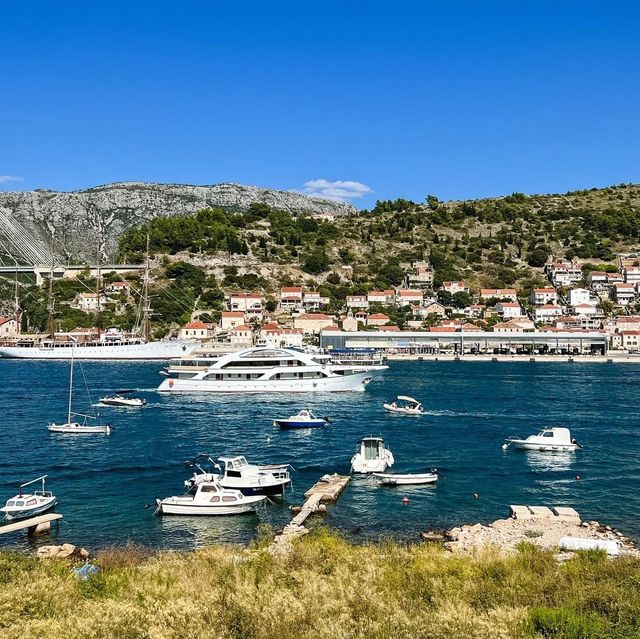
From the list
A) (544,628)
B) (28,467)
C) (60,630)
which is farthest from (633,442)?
(60,630)

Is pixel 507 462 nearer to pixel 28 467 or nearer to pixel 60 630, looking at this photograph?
pixel 28 467

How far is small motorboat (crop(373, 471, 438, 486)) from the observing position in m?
29.4

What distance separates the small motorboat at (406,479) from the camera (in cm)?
2936

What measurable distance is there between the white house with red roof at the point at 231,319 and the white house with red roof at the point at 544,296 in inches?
2732

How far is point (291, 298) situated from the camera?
14600 centimetres

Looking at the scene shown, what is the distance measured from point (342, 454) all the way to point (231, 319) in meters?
97.1

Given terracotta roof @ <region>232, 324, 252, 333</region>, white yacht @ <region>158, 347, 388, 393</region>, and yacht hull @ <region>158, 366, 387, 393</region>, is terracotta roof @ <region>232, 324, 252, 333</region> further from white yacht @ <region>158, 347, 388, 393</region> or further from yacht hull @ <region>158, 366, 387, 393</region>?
yacht hull @ <region>158, 366, 387, 393</region>

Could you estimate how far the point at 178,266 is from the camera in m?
152

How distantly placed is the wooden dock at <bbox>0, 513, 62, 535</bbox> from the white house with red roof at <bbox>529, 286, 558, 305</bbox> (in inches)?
5573

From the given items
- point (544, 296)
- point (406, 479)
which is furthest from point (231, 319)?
point (406, 479)

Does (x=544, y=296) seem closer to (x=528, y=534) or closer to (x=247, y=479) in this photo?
(x=247, y=479)

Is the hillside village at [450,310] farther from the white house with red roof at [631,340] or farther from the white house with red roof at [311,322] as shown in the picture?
the white house with red roof at [311,322]

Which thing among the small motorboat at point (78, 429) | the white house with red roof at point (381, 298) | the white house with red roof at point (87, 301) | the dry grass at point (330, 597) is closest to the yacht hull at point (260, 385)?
the small motorboat at point (78, 429)

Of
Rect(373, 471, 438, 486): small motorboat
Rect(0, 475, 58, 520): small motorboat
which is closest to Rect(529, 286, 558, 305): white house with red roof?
Rect(373, 471, 438, 486): small motorboat
